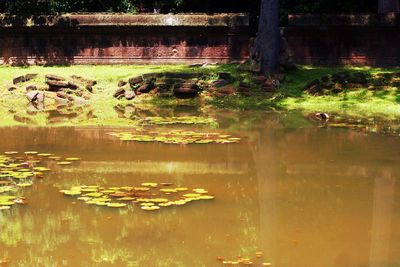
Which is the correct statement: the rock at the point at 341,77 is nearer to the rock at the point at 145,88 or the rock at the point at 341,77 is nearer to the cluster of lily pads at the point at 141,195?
the rock at the point at 145,88

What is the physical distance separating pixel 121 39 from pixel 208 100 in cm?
508

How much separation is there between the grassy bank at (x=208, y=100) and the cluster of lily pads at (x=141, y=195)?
16.1 feet

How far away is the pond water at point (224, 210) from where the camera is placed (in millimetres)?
5008

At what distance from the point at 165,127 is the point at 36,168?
375 cm

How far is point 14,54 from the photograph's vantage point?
63.4 feet

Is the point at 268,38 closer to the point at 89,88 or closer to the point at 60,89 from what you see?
the point at 89,88

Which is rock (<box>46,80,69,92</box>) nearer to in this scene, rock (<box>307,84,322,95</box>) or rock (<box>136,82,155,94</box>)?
rock (<box>136,82,155,94</box>)

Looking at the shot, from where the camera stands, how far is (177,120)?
485 inches

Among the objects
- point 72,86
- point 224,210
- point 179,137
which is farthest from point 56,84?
point 224,210

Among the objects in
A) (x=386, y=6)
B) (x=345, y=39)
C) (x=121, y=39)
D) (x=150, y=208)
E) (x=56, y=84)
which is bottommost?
(x=150, y=208)

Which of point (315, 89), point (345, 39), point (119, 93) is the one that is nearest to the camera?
point (315, 89)

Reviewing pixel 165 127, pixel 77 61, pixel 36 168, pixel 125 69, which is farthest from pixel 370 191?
pixel 77 61

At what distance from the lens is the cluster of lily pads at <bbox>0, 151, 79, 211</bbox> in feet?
21.3

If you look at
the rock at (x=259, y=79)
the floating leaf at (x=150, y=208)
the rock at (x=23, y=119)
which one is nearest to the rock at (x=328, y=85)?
the rock at (x=259, y=79)
